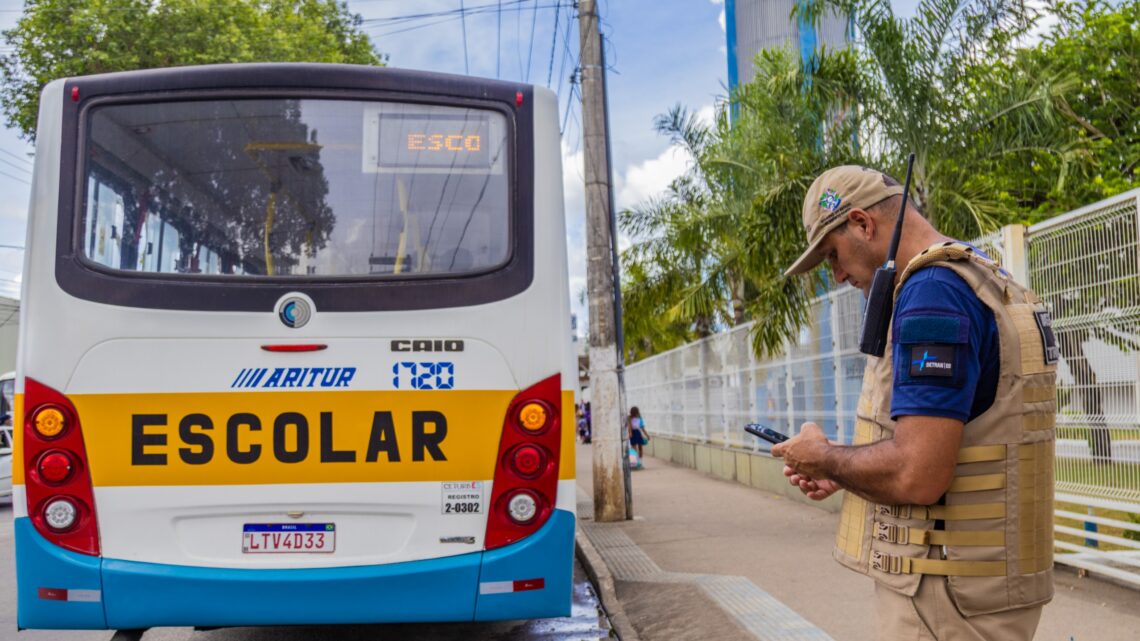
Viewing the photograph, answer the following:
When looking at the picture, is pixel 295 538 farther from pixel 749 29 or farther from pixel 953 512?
pixel 749 29

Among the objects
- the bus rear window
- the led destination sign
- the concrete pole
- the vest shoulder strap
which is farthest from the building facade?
the vest shoulder strap

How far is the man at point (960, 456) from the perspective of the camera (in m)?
2.14

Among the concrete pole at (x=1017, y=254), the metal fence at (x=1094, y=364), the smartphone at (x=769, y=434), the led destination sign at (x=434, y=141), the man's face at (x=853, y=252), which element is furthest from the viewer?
the concrete pole at (x=1017, y=254)

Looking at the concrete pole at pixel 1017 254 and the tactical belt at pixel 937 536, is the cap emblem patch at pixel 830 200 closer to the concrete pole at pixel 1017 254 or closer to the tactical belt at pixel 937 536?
the tactical belt at pixel 937 536

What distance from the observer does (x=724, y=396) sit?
18.0m

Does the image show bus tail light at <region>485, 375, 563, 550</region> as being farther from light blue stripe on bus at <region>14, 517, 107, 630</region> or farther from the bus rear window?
light blue stripe on bus at <region>14, 517, 107, 630</region>

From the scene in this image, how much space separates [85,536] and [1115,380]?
5466mm

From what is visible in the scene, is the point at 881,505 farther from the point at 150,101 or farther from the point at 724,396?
the point at 724,396

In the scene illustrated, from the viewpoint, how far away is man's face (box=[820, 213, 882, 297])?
2453 mm

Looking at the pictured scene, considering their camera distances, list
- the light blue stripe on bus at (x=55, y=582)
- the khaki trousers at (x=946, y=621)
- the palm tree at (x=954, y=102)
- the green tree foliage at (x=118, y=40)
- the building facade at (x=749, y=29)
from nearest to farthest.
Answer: the khaki trousers at (x=946, y=621) → the light blue stripe on bus at (x=55, y=582) → the palm tree at (x=954, y=102) → the green tree foliage at (x=118, y=40) → the building facade at (x=749, y=29)

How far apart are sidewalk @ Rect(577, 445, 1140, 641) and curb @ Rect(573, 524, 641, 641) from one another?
20 mm

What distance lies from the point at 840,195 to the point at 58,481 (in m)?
3.69

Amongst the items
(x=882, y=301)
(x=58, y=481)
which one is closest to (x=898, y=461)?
(x=882, y=301)

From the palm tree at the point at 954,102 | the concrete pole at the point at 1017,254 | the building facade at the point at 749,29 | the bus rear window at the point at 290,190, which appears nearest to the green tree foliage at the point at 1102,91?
the palm tree at the point at 954,102
